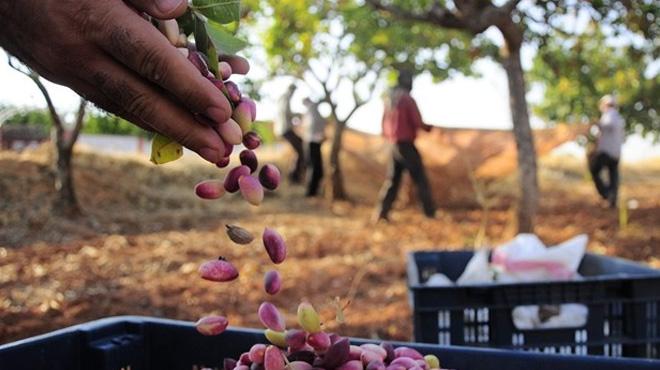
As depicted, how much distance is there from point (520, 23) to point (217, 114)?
5864mm

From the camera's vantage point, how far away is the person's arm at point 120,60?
39.4 inches

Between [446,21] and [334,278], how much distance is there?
2184 mm

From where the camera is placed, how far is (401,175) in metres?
9.05

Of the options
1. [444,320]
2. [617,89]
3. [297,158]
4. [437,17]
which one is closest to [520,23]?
Result: [437,17]

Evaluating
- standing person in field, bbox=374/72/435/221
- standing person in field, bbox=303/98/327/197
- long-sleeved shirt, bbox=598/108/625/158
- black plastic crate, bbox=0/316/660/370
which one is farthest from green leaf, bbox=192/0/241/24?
standing person in field, bbox=303/98/327/197

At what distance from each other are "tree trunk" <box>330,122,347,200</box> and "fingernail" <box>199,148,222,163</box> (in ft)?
34.8

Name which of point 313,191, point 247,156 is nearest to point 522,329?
point 247,156

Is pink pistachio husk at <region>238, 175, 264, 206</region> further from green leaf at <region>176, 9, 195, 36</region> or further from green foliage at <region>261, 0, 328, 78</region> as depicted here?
green foliage at <region>261, 0, 328, 78</region>

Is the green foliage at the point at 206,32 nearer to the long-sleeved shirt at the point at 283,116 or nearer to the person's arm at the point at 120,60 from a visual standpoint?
the person's arm at the point at 120,60

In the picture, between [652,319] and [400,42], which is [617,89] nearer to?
[400,42]

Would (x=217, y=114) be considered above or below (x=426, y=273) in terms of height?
above

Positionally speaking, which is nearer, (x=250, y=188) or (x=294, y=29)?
(x=250, y=188)

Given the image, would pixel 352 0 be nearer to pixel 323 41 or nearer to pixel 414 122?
pixel 323 41

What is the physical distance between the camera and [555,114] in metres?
18.1
